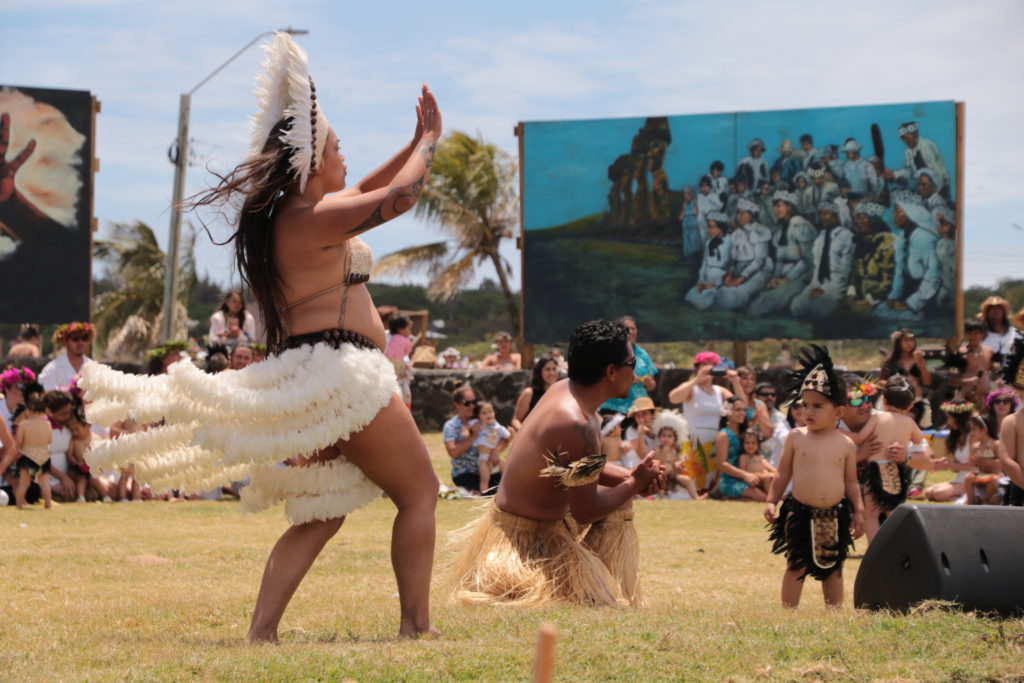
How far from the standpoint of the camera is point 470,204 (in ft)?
89.7

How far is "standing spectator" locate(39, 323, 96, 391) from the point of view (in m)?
12.5

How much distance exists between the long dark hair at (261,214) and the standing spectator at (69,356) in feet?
28.5

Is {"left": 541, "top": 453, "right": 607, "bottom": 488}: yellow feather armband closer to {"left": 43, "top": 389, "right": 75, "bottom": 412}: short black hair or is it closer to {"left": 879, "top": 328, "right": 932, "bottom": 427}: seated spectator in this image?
{"left": 43, "top": 389, "right": 75, "bottom": 412}: short black hair

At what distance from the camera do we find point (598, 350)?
5184 millimetres

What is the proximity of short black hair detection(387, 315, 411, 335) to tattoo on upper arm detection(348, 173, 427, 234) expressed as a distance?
8.69 meters

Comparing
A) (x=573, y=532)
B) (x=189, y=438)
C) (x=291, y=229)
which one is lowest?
(x=573, y=532)

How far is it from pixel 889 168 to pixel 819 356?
1271cm

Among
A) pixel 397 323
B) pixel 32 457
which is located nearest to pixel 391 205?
pixel 32 457

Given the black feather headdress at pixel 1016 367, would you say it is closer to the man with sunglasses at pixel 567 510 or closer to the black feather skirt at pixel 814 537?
the black feather skirt at pixel 814 537

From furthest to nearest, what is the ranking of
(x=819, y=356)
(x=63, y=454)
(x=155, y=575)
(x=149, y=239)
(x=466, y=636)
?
(x=149, y=239), (x=63, y=454), (x=155, y=575), (x=819, y=356), (x=466, y=636)

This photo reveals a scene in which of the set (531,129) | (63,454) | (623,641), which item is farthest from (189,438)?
(531,129)

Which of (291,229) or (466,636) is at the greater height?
(291,229)

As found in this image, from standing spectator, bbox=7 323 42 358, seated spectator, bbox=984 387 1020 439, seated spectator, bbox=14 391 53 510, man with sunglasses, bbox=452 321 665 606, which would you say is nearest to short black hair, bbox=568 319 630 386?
man with sunglasses, bbox=452 321 665 606

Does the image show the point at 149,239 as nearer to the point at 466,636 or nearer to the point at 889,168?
the point at 889,168
